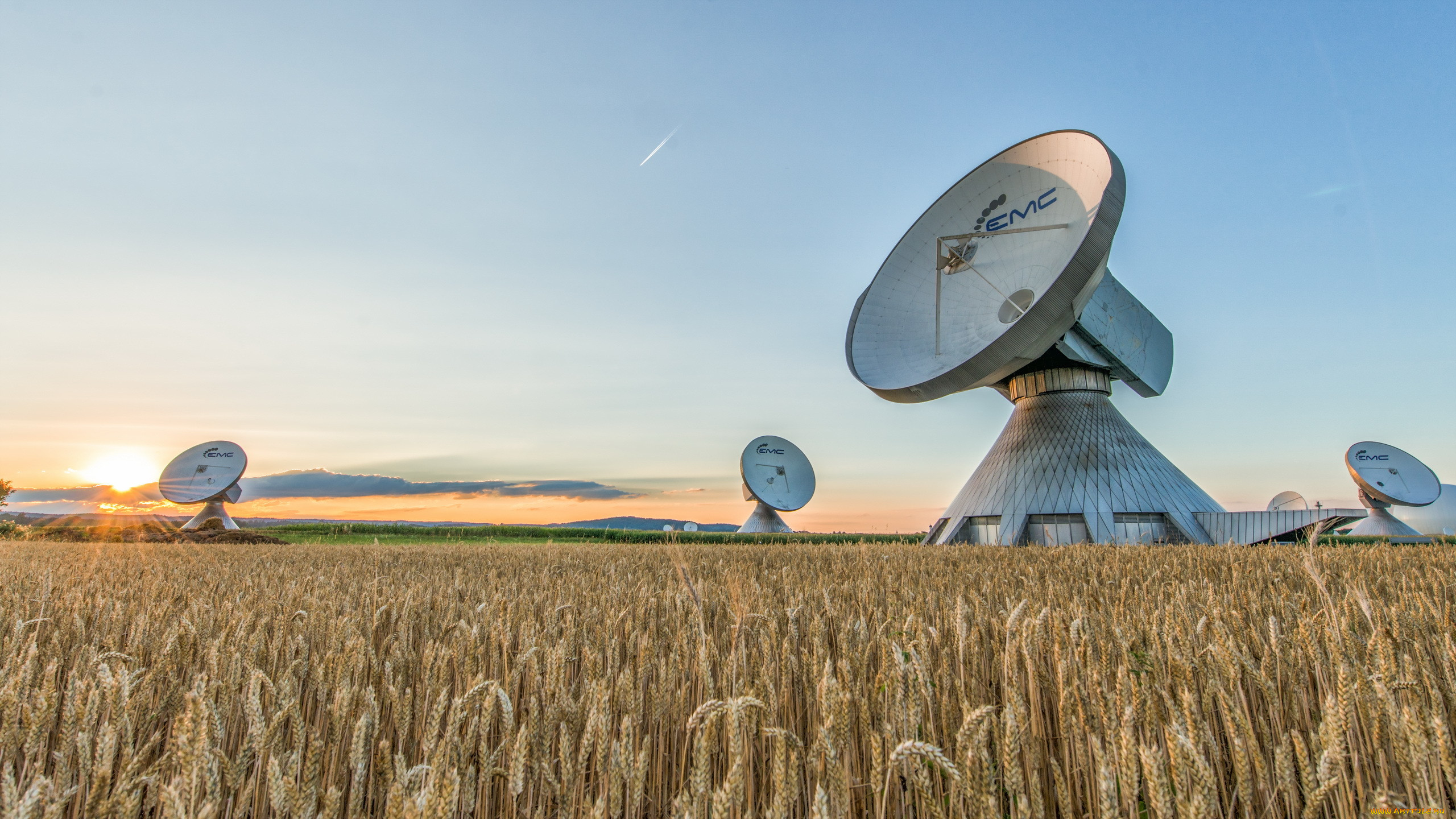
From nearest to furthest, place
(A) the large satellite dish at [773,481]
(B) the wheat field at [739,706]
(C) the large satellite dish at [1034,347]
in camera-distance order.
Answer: (B) the wheat field at [739,706], (C) the large satellite dish at [1034,347], (A) the large satellite dish at [773,481]

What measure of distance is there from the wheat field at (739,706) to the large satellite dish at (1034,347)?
66.8ft

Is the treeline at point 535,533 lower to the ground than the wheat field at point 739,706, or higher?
lower

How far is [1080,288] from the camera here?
22.5 metres

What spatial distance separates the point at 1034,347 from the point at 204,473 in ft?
183

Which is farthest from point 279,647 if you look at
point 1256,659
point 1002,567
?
point 1002,567

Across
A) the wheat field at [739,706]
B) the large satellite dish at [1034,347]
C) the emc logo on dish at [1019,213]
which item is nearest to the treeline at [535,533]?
the large satellite dish at [1034,347]

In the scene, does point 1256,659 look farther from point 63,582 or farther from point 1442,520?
point 1442,520

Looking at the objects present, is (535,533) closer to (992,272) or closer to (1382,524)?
(992,272)

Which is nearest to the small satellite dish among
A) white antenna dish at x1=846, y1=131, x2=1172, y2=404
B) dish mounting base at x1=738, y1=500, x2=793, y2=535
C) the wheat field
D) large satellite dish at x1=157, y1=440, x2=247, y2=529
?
white antenna dish at x1=846, y1=131, x2=1172, y2=404

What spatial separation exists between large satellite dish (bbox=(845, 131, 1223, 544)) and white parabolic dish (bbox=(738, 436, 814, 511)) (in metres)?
21.5

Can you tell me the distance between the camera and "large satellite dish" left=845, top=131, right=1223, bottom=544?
24.4 metres

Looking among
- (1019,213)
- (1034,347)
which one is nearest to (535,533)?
(1034,347)

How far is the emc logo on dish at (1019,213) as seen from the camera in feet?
84.7

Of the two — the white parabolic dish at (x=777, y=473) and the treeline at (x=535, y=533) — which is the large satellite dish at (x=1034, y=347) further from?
the white parabolic dish at (x=777, y=473)
